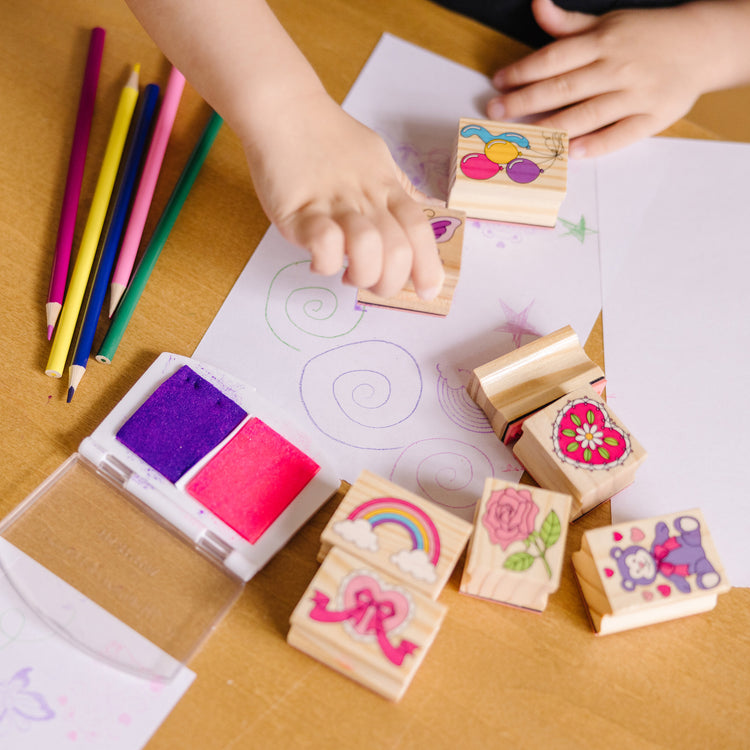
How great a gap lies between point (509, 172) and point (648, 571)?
12.6 inches

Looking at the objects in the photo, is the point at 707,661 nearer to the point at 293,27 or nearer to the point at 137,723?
the point at 137,723


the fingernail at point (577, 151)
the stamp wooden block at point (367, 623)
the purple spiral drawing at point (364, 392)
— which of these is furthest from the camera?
the fingernail at point (577, 151)

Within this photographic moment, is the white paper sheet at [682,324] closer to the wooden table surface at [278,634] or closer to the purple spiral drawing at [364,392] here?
the wooden table surface at [278,634]

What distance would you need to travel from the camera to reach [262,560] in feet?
1.50

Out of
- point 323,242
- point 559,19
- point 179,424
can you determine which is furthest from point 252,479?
point 559,19

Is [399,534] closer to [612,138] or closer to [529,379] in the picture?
[529,379]

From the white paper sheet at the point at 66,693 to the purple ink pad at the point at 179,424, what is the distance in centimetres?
11

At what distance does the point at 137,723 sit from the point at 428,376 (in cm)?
30

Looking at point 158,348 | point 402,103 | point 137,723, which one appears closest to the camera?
point 137,723

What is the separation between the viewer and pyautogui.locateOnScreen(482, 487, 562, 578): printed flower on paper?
1.43ft

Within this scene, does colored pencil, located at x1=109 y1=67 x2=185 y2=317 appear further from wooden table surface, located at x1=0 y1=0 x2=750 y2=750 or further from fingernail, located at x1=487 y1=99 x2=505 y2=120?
fingernail, located at x1=487 y1=99 x2=505 y2=120

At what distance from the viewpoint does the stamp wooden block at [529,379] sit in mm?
507

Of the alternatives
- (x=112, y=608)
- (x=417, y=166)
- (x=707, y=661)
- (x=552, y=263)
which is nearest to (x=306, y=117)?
(x=417, y=166)

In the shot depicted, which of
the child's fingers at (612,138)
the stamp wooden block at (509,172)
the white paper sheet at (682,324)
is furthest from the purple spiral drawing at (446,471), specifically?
the child's fingers at (612,138)
